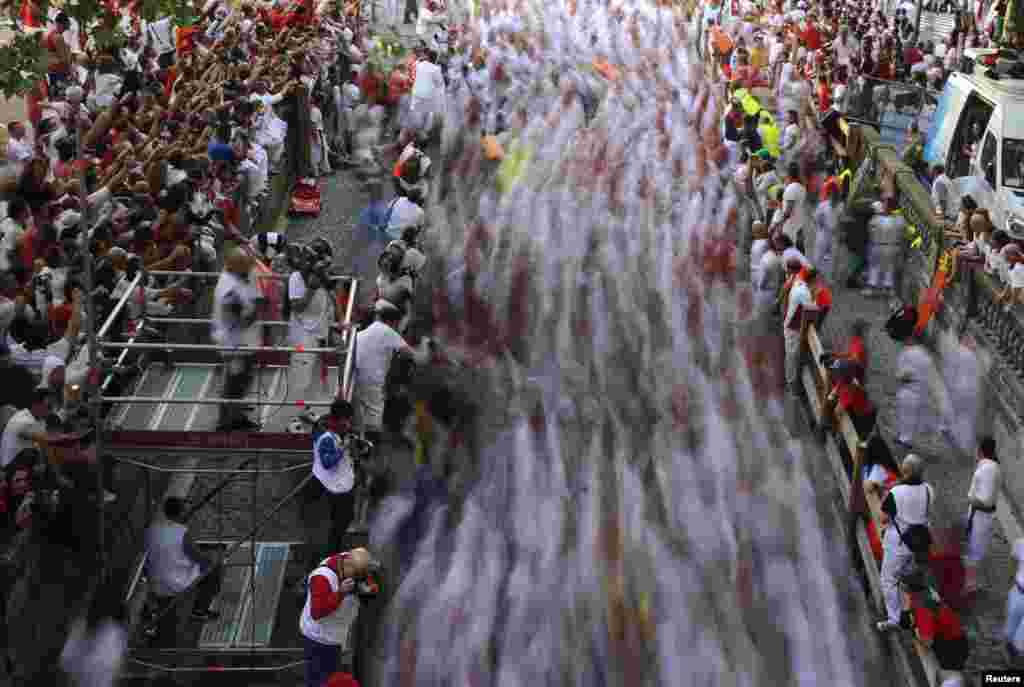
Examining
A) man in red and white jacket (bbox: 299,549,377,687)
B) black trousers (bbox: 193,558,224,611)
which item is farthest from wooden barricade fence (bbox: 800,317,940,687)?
black trousers (bbox: 193,558,224,611)

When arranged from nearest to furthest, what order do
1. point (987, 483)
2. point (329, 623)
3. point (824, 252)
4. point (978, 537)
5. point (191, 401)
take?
point (329, 623)
point (191, 401)
point (987, 483)
point (978, 537)
point (824, 252)

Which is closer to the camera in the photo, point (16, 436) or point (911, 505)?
point (16, 436)

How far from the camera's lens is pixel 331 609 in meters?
8.90

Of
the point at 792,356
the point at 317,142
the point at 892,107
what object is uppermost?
the point at 792,356

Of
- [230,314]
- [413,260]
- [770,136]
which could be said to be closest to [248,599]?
[230,314]

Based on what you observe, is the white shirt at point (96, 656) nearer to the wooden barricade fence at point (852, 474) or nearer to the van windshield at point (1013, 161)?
the wooden barricade fence at point (852, 474)

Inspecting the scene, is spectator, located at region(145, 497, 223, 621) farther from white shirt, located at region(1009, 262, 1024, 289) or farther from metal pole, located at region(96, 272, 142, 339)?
white shirt, located at region(1009, 262, 1024, 289)

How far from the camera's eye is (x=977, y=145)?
17688 mm

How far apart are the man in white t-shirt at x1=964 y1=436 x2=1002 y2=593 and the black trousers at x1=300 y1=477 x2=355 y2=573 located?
16.0 feet

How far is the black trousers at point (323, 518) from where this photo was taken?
10.5 metres

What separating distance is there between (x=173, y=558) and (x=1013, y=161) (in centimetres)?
1130

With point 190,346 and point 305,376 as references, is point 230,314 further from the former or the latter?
point 190,346

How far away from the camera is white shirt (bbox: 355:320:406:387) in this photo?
1225 centimetres

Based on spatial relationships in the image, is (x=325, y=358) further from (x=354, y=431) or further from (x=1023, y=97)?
(x=1023, y=97)
